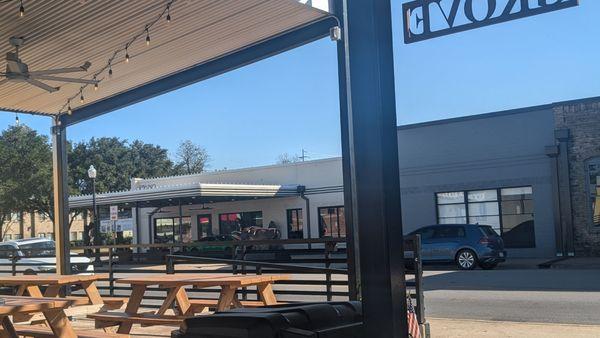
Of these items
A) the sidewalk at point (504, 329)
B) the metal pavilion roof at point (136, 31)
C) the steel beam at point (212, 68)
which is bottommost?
the sidewalk at point (504, 329)

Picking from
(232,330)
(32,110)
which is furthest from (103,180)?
(232,330)

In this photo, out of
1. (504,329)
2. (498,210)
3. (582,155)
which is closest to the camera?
(504,329)

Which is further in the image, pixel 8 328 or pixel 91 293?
pixel 91 293

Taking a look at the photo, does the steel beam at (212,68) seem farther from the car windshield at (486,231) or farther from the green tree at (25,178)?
the green tree at (25,178)

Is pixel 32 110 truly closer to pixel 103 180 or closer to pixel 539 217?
pixel 539 217

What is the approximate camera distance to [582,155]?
22.2m

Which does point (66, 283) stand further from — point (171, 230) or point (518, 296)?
point (171, 230)

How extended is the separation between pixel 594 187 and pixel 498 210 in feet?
11.9

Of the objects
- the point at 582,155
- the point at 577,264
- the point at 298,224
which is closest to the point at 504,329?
the point at 577,264

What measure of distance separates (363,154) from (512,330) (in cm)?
652

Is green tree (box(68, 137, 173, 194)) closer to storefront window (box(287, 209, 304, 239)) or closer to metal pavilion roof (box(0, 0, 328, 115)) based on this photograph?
storefront window (box(287, 209, 304, 239))

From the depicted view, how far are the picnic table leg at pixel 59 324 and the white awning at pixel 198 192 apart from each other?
910 inches

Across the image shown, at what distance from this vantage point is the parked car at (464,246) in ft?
Result: 65.2

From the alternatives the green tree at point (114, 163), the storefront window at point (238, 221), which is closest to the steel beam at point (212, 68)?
the storefront window at point (238, 221)
